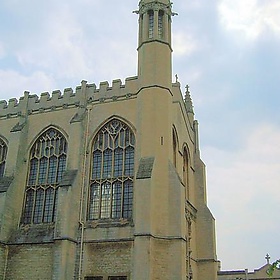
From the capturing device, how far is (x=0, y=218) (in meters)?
24.1

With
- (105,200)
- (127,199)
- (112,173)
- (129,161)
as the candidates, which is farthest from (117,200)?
(129,161)

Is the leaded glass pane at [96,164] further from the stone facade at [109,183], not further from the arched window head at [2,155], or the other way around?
the arched window head at [2,155]

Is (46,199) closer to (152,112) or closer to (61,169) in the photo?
(61,169)

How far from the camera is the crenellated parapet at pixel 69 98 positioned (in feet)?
85.3

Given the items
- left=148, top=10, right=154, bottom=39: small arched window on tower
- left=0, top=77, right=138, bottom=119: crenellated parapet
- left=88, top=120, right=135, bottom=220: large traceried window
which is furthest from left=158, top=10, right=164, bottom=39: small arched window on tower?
left=88, top=120, right=135, bottom=220: large traceried window

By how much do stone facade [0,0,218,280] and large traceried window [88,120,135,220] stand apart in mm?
59

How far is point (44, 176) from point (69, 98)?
5.18 m

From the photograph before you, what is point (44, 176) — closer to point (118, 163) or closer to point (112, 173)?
point (112, 173)

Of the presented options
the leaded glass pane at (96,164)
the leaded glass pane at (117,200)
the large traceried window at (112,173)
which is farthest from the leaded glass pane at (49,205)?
the leaded glass pane at (117,200)

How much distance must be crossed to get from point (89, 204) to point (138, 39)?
35.1ft

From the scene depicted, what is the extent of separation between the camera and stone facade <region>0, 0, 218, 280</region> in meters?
21.6

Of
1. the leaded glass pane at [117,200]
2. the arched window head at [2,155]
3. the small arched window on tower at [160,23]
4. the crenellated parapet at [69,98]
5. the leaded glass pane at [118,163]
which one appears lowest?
the leaded glass pane at [117,200]

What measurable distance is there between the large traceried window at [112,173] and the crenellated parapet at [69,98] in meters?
1.93

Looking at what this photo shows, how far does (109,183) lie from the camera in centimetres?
2408
